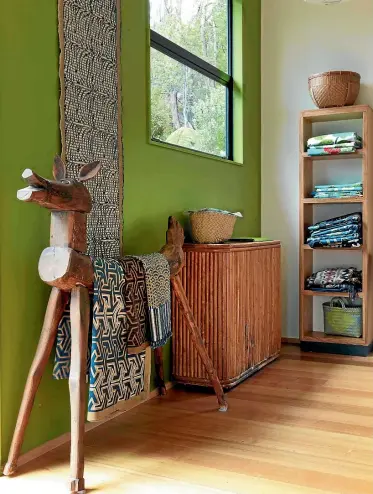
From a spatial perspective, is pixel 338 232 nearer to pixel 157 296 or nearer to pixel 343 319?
pixel 343 319

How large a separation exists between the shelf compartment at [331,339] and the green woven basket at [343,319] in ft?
0.10

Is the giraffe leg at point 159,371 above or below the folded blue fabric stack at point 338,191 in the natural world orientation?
below

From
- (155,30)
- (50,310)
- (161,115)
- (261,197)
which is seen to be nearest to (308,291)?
(261,197)

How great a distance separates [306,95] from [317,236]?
112 centimetres

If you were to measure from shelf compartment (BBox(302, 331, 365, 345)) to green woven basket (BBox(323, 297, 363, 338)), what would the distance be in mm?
30

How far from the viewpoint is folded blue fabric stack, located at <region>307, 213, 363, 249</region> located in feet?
12.7

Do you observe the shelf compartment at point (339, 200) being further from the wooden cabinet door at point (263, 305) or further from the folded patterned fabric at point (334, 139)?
Result: the wooden cabinet door at point (263, 305)

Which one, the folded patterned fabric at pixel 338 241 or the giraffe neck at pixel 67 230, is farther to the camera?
the folded patterned fabric at pixel 338 241

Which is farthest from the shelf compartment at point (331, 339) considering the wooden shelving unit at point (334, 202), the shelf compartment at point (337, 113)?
the shelf compartment at point (337, 113)

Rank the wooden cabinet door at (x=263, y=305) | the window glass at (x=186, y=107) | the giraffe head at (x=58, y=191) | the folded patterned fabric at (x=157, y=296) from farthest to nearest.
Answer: the wooden cabinet door at (x=263, y=305), the window glass at (x=186, y=107), the folded patterned fabric at (x=157, y=296), the giraffe head at (x=58, y=191)

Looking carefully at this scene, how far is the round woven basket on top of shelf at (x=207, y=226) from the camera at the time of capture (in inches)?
124

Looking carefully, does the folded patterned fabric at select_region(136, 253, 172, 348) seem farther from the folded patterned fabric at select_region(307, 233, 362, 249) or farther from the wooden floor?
the folded patterned fabric at select_region(307, 233, 362, 249)

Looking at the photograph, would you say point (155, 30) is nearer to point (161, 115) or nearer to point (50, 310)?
point (161, 115)

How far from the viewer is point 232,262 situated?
10.2ft
